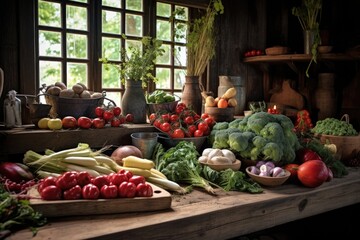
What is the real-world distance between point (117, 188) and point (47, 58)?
81.4 inches

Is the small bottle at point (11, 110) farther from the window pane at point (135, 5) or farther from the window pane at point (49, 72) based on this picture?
the window pane at point (135, 5)

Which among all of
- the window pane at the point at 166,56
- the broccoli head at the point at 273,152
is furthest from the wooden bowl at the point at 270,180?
the window pane at the point at 166,56

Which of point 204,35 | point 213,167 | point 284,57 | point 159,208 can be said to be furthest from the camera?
point 284,57

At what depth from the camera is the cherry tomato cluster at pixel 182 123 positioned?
2881 millimetres

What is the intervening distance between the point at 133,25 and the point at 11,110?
5.87 ft

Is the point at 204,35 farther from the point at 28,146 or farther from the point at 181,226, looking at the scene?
the point at 181,226

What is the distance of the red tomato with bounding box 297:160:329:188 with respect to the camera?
7.51 feet

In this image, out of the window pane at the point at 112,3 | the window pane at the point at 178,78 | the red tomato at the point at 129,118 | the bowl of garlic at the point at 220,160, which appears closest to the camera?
the bowl of garlic at the point at 220,160

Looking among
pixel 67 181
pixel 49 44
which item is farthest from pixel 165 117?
pixel 49 44

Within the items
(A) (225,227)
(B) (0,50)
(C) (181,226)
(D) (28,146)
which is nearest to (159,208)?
(C) (181,226)

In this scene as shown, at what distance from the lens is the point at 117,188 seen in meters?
1.85

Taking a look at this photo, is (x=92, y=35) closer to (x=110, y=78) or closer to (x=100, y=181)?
(x=110, y=78)

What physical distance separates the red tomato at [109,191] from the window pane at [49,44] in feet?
6.78

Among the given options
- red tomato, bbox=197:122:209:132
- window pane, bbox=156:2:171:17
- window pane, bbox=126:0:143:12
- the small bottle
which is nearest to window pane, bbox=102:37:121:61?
window pane, bbox=126:0:143:12
